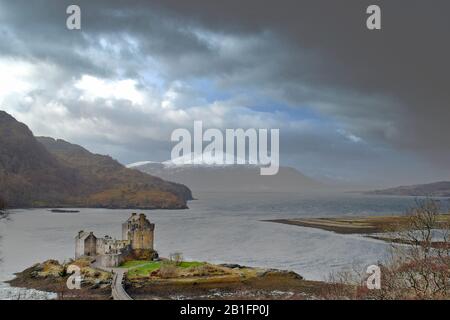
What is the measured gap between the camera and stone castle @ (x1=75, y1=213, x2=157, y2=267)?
3375 cm

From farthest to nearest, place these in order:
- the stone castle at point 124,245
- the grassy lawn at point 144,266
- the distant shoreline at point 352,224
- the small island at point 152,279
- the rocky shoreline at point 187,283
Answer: the distant shoreline at point 352,224
the stone castle at point 124,245
the grassy lawn at point 144,266
the small island at point 152,279
the rocky shoreline at point 187,283

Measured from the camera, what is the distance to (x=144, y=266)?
31953mm

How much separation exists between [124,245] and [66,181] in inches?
1955

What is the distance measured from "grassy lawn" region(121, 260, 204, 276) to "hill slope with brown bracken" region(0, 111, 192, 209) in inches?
1644

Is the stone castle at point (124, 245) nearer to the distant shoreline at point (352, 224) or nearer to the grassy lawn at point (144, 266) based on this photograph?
the grassy lawn at point (144, 266)

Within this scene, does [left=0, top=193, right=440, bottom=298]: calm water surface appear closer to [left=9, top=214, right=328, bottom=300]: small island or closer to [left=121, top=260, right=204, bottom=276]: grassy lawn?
[left=9, top=214, right=328, bottom=300]: small island

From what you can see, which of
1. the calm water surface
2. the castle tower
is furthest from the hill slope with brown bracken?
the castle tower

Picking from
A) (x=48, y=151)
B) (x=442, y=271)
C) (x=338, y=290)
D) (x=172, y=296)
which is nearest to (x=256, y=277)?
(x=172, y=296)

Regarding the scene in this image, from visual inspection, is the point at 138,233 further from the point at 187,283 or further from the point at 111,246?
the point at 187,283

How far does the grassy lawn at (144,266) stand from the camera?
30325mm

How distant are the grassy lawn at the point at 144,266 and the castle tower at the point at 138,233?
255 centimetres

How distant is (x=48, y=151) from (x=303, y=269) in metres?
69.3

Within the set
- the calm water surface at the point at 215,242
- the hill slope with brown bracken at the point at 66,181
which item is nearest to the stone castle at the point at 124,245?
the calm water surface at the point at 215,242
